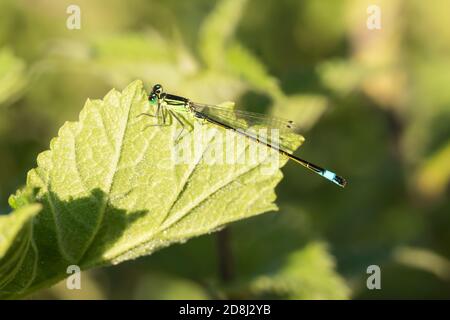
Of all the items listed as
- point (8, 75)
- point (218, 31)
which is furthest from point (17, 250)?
point (218, 31)

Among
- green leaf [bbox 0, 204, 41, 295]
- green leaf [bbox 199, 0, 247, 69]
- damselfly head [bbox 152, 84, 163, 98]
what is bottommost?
green leaf [bbox 0, 204, 41, 295]

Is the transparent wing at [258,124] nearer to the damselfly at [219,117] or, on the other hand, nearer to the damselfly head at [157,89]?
the damselfly at [219,117]

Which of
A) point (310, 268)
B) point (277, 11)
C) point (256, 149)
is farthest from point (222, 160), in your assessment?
point (277, 11)

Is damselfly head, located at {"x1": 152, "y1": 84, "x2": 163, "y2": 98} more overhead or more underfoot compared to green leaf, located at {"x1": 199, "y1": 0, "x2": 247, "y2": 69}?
more underfoot

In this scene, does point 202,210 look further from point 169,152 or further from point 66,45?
point 66,45

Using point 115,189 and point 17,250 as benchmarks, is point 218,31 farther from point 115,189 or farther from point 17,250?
point 17,250

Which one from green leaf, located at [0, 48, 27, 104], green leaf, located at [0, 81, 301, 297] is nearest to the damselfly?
green leaf, located at [0, 81, 301, 297]

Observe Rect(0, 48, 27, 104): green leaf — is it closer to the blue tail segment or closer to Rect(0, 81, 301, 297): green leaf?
Rect(0, 81, 301, 297): green leaf
